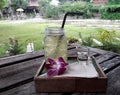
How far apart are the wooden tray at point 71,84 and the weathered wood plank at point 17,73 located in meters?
0.14

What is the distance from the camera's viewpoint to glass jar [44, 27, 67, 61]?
65 centimetres

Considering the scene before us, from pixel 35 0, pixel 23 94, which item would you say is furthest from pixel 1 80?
pixel 35 0

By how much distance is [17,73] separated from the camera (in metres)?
0.74

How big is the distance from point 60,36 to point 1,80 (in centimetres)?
27

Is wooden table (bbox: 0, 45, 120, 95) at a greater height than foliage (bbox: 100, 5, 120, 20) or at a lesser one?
greater

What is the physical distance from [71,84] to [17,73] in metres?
0.28

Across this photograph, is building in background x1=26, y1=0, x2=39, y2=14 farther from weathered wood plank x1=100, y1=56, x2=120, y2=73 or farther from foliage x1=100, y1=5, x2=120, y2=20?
weathered wood plank x1=100, y1=56, x2=120, y2=73

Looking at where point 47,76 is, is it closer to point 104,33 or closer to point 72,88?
point 72,88

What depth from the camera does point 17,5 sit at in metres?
12.7

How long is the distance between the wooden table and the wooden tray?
0.03 metres

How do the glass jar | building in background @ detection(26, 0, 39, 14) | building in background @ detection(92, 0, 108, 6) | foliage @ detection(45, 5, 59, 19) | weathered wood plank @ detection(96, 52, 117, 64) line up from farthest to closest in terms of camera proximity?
building in background @ detection(26, 0, 39, 14)
building in background @ detection(92, 0, 108, 6)
foliage @ detection(45, 5, 59, 19)
weathered wood plank @ detection(96, 52, 117, 64)
the glass jar

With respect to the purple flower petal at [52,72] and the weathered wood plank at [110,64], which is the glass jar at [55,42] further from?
the weathered wood plank at [110,64]

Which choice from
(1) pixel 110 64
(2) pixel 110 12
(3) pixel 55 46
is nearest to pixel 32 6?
(2) pixel 110 12

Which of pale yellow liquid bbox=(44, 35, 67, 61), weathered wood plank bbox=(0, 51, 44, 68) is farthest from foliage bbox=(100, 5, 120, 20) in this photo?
pale yellow liquid bbox=(44, 35, 67, 61)
